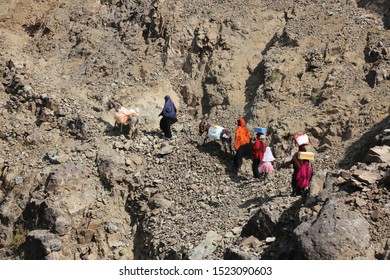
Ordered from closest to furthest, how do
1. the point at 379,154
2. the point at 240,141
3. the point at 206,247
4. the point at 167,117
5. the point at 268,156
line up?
the point at 379,154, the point at 206,247, the point at 268,156, the point at 240,141, the point at 167,117

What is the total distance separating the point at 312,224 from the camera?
10.8 m

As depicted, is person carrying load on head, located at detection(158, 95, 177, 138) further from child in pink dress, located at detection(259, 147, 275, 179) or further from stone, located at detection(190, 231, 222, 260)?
stone, located at detection(190, 231, 222, 260)

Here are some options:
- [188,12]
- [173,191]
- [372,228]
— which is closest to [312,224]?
[372,228]

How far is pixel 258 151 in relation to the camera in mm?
14906

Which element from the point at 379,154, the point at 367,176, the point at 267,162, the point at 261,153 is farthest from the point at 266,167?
the point at 367,176

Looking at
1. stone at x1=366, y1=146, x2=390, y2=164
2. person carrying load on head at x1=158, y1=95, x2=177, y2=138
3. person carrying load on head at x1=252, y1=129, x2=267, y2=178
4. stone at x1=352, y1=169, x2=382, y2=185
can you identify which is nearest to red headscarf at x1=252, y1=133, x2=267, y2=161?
person carrying load on head at x1=252, y1=129, x2=267, y2=178

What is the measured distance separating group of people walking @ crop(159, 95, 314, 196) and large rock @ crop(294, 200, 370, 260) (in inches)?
78.4

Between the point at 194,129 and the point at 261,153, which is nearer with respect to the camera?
the point at 261,153

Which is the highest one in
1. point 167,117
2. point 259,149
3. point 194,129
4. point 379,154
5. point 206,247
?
point 379,154

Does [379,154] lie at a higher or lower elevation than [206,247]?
higher

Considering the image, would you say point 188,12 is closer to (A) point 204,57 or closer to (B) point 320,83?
(A) point 204,57

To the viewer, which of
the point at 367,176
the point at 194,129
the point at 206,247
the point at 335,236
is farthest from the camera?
the point at 194,129

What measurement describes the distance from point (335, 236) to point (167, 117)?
748 cm

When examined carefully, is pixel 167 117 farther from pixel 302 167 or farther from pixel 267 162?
pixel 302 167
